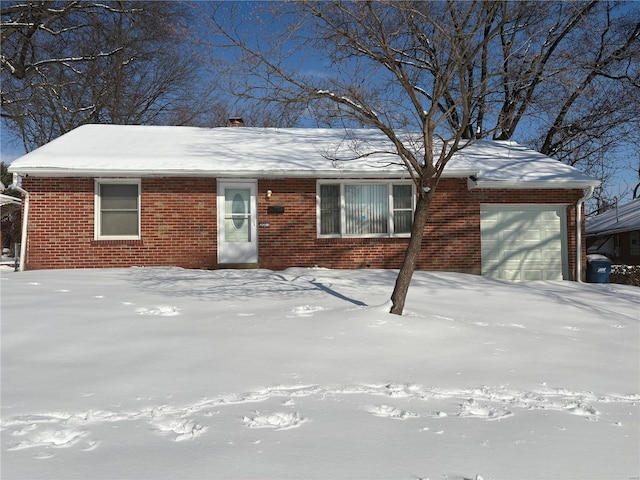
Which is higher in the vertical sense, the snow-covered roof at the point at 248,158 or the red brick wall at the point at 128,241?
the snow-covered roof at the point at 248,158

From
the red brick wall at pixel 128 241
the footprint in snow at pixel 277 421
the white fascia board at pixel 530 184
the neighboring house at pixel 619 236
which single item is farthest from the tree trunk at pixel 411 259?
the neighboring house at pixel 619 236

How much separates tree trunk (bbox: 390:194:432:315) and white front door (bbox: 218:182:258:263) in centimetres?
594

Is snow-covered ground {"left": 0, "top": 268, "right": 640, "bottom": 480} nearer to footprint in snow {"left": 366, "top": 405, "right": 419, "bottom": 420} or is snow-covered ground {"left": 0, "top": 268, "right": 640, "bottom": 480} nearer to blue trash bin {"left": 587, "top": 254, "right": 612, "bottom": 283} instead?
footprint in snow {"left": 366, "top": 405, "right": 419, "bottom": 420}

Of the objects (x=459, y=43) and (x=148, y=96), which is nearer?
(x=459, y=43)

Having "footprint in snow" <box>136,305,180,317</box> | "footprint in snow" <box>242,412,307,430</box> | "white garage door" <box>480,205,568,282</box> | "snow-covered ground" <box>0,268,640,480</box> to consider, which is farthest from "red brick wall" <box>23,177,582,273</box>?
"footprint in snow" <box>242,412,307,430</box>

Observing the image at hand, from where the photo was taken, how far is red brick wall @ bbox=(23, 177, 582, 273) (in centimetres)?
1162

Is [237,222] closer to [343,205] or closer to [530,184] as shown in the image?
[343,205]

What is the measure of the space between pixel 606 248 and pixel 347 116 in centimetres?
2313

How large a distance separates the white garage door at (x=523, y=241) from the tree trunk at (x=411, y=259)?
6.49 meters

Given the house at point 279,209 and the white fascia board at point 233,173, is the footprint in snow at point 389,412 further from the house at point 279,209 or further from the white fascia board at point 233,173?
the white fascia board at point 233,173

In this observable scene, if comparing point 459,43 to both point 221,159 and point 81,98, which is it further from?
point 81,98

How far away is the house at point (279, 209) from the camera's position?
1167 centimetres

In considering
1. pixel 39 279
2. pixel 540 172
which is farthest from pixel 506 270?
pixel 39 279

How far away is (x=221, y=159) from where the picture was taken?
40.5 feet
